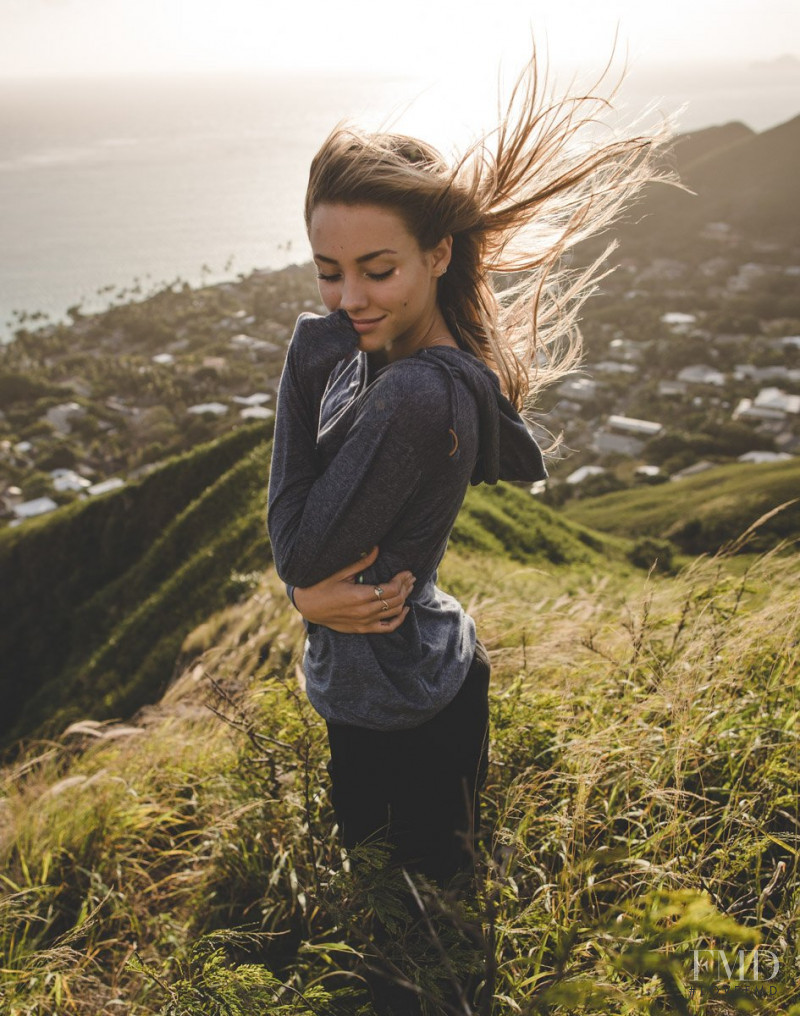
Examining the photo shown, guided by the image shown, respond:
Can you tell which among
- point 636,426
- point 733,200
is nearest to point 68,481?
point 636,426

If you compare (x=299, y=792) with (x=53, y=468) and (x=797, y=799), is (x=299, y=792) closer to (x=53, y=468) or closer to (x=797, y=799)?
(x=797, y=799)

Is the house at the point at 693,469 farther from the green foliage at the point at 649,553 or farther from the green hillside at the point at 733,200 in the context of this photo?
the green hillside at the point at 733,200

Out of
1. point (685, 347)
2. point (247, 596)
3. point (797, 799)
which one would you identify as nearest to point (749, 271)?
point (685, 347)

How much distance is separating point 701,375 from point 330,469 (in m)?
71.8

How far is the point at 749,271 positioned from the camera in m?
97.7

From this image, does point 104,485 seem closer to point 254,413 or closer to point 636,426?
point 254,413

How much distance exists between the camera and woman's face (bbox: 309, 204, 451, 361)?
171 cm

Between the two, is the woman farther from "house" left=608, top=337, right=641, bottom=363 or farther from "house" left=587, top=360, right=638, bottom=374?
"house" left=608, top=337, right=641, bottom=363

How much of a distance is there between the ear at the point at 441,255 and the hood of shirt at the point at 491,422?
24cm

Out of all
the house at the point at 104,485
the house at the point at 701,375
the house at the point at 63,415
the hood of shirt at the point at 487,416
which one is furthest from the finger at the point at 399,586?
the house at the point at 63,415

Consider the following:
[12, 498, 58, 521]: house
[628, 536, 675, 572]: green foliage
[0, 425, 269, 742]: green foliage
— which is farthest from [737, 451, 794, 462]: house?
[12, 498, 58, 521]: house

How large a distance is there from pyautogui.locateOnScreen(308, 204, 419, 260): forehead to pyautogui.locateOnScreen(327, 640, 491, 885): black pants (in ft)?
3.79

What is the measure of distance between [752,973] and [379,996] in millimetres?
970

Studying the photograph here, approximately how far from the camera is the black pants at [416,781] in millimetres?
1892
